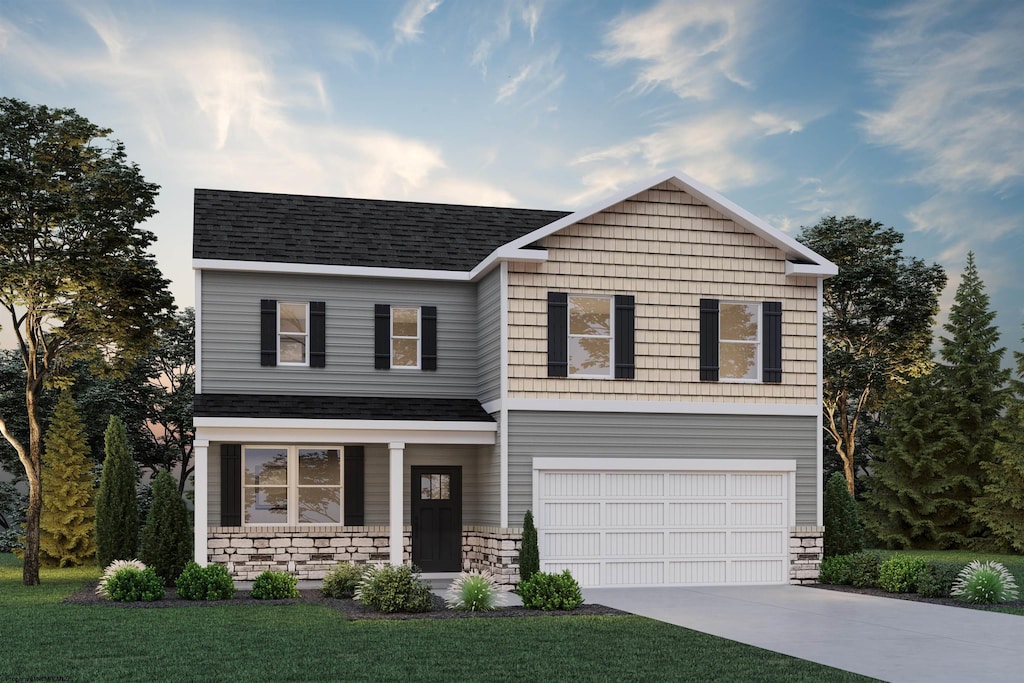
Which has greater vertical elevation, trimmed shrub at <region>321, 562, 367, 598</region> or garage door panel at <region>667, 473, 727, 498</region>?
garage door panel at <region>667, 473, 727, 498</region>

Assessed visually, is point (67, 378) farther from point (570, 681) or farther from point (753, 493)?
point (570, 681)

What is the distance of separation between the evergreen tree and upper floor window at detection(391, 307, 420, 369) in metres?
17.1

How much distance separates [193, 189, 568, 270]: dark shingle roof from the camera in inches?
826

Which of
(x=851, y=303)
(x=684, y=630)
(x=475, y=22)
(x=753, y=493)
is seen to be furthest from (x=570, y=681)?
(x=851, y=303)

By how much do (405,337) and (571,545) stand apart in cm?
515

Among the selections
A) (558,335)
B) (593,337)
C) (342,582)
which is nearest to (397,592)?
(342,582)

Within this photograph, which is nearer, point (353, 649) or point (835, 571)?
point (353, 649)

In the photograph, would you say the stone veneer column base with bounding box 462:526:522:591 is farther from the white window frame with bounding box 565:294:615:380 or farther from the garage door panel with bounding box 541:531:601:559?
the white window frame with bounding box 565:294:615:380

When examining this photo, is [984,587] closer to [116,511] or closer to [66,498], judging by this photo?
[116,511]

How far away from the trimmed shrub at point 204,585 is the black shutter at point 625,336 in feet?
24.4

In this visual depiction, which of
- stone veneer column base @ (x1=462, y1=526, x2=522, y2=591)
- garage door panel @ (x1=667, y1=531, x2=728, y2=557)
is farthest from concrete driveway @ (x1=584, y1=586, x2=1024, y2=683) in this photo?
stone veneer column base @ (x1=462, y1=526, x2=522, y2=591)

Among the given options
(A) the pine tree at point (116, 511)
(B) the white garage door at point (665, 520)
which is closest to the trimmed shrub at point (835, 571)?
(B) the white garage door at point (665, 520)

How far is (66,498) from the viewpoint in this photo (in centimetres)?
2747

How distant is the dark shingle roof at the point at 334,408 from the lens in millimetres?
19422
